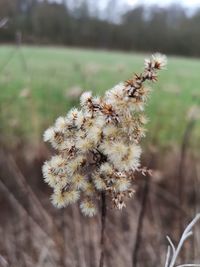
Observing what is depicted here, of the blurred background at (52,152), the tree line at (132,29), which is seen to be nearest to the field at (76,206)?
the blurred background at (52,152)

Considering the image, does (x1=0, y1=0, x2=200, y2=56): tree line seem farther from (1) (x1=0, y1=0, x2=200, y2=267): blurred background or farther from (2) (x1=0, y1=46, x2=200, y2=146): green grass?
(2) (x1=0, y1=46, x2=200, y2=146): green grass

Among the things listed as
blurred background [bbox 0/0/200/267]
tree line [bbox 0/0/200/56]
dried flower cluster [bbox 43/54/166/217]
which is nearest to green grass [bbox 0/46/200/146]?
blurred background [bbox 0/0/200/267]

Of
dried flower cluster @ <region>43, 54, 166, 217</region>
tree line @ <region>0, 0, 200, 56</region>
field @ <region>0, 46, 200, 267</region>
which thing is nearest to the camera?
dried flower cluster @ <region>43, 54, 166, 217</region>

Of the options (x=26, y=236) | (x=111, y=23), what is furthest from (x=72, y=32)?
(x=26, y=236)

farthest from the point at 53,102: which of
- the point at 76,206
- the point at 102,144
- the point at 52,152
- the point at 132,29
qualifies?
the point at 132,29

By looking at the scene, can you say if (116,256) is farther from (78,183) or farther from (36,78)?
(36,78)

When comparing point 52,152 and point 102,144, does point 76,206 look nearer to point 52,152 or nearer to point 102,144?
point 52,152

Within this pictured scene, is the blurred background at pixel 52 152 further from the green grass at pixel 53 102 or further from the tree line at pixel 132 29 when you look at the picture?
the tree line at pixel 132 29
